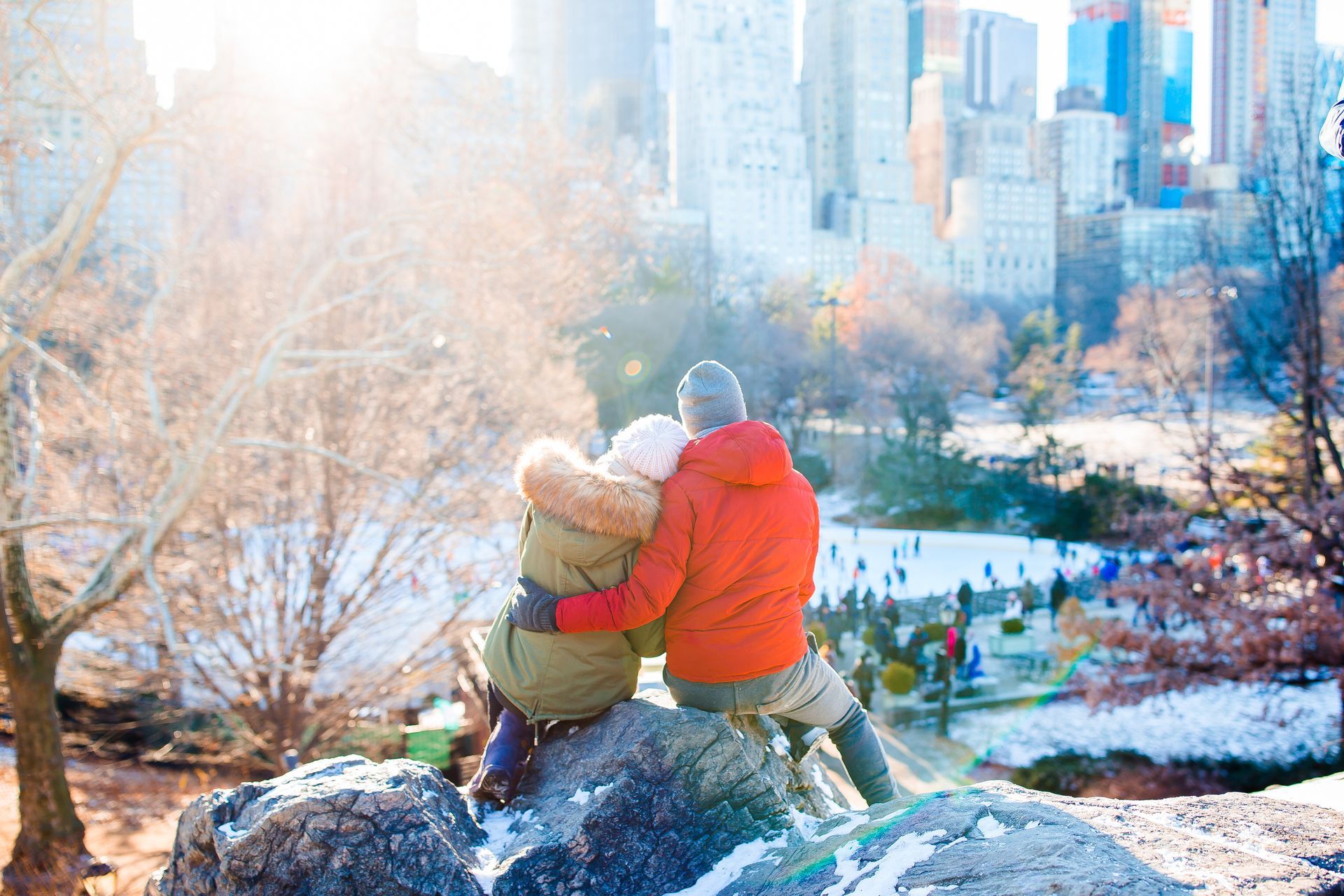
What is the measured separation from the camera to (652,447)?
8.66 ft

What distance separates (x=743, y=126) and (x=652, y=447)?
8986 centimetres

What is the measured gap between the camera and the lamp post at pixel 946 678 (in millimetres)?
10852

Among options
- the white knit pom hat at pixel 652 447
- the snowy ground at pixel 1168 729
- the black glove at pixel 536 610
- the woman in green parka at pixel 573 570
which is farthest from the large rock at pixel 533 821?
the snowy ground at pixel 1168 729

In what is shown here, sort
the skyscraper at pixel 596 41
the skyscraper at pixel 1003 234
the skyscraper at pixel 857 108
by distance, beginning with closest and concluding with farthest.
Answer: the skyscraper at pixel 1003 234 < the skyscraper at pixel 857 108 < the skyscraper at pixel 596 41

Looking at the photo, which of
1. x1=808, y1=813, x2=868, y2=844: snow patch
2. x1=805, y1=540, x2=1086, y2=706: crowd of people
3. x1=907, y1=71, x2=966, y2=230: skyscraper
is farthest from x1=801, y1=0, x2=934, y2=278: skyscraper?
x1=808, y1=813, x2=868, y2=844: snow patch

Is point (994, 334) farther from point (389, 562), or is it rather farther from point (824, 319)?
point (389, 562)

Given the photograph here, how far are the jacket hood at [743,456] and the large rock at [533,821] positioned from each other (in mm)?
731

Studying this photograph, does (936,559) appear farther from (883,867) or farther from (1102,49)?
(1102,49)

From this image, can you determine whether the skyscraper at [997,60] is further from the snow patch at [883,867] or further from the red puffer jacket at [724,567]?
the snow patch at [883,867]

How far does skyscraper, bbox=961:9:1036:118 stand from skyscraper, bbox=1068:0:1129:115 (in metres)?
8.01

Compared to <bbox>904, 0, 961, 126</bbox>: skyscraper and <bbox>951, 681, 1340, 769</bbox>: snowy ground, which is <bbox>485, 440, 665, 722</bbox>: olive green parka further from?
<bbox>904, 0, 961, 126</bbox>: skyscraper

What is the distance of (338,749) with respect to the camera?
9375 mm

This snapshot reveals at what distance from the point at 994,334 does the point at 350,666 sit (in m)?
38.9

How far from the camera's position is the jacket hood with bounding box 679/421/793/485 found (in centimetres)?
252
